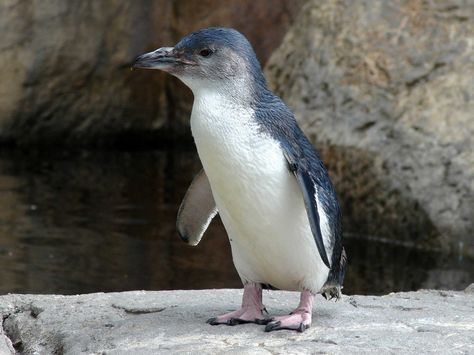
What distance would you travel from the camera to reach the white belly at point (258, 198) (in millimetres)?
Answer: 3736

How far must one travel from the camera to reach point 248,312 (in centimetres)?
406

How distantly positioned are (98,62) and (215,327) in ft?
Answer: 25.9

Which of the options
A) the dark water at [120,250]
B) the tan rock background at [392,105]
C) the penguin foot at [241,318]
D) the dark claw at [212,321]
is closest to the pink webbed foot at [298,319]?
the penguin foot at [241,318]

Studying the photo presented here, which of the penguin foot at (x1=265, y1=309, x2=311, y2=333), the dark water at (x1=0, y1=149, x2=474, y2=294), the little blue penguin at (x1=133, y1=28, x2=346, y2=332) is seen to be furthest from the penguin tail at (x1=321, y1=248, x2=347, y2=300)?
the dark water at (x1=0, y1=149, x2=474, y2=294)

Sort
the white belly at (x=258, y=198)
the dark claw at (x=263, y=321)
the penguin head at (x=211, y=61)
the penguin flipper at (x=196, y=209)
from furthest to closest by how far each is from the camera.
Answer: the penguin flipper at (x=196, y=209)
the dark claw at (x=263, y=321)
the penguin head at (x=211, y=61)
the white belly at (x=258, y=198)

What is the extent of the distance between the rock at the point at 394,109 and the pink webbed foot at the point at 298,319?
129 inches

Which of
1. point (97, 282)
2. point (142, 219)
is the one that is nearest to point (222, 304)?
point (97, 282)

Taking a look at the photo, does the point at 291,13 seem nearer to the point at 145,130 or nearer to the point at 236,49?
the point at 145,130

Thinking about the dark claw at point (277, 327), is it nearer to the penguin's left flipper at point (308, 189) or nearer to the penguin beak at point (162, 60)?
the penguin's left flipper at point (308, 189)

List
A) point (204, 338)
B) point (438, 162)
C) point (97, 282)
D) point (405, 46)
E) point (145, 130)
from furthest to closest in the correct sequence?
point (145, 130) < point (405, 46) < point (438, 162) < point (97, 282) < point (204, 338)

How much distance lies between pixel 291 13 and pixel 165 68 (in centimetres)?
847

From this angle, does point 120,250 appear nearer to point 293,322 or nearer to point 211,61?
point 293,322

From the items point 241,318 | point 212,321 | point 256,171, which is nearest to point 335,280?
point 241,318

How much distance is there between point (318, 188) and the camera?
3.92m
